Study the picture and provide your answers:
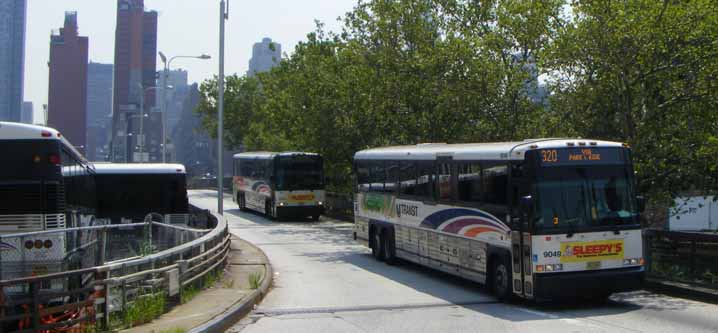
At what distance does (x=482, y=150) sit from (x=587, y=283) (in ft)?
11.8

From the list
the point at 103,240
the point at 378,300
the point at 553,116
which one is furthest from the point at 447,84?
the point at 103,240

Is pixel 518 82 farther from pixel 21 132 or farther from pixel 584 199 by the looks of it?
pixel 21 132

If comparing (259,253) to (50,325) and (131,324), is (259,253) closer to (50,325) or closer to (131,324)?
(131,324)

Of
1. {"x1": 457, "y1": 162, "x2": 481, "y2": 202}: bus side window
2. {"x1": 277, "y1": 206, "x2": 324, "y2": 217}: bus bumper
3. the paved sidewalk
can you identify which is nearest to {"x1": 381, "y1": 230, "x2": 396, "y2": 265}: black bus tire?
the paved sidewalk

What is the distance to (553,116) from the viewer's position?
70.9 feet

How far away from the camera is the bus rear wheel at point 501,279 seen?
15.1m

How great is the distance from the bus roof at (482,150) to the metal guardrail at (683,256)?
3.04m

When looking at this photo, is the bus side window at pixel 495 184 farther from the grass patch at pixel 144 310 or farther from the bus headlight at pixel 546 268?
the grass patch at pixel 144 310

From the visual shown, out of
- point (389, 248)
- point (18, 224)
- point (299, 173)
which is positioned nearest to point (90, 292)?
point (18, 224)

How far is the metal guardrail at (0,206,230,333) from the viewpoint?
9.73 m

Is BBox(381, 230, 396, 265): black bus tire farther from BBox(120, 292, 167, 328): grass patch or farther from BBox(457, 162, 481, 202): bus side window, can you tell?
BBox(120, 292, 167, 328): grass patch

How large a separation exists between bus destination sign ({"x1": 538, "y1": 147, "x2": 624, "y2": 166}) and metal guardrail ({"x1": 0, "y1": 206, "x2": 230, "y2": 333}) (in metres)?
6.61

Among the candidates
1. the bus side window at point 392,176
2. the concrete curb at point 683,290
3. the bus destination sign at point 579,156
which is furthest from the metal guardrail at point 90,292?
the concrete curb at point 683,290

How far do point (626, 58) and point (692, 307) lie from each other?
6409 millimetres
